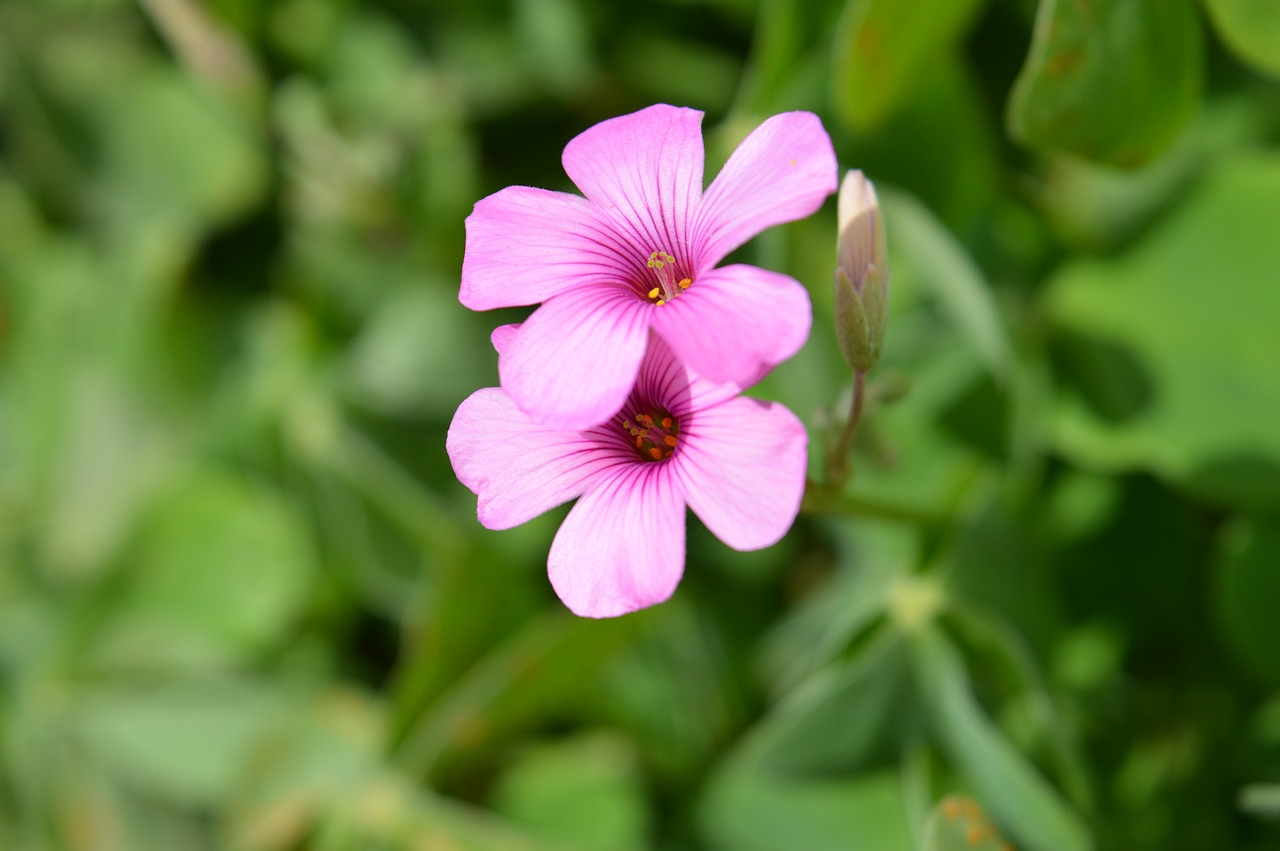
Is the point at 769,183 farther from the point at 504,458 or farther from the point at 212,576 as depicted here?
the point at 212,576

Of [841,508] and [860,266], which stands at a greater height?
[860,266]

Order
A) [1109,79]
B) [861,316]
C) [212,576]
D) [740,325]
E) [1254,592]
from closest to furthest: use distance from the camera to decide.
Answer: [740,325] → [861,316] → [1109,79] → [1254,592] → [212,576]

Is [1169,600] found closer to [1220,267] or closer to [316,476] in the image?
[1220,267]

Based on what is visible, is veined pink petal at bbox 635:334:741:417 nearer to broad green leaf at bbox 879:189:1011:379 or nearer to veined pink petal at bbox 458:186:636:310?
veined pink petal at bbox 458:186:636:310

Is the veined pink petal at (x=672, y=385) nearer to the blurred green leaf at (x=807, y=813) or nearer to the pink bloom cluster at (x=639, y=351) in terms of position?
the pink bloom cluster at (x=639, y=351)

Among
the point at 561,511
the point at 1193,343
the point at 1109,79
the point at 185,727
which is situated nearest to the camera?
the point at 1109,79

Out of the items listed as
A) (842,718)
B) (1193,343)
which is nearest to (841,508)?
(842,718)

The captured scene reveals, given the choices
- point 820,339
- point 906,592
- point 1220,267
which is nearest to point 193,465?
point 820,339

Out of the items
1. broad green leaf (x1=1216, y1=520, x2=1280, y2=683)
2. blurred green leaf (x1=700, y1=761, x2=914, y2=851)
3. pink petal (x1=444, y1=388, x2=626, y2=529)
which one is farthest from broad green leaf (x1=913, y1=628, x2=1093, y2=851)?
pink petal (x1=444, y1=388, x2=626, y2=529)
